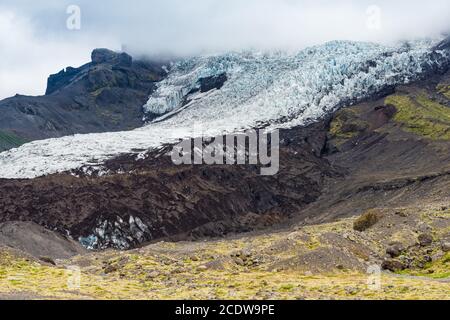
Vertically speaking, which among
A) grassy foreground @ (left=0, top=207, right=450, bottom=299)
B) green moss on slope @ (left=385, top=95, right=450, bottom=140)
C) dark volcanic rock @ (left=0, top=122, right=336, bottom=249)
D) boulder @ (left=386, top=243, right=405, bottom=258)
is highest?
green moss on slope @ (left=385, top=95, right=450, bottom=140)

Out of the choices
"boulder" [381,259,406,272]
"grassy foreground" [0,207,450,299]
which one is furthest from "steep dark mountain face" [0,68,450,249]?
"boulder" [381,259,406,272]

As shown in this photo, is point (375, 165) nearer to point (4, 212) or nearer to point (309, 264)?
point (4, 212)

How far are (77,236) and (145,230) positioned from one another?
1435 cm

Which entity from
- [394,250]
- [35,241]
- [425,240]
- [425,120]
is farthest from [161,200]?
[394,250]

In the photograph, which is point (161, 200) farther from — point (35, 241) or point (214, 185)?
point (35, 241)

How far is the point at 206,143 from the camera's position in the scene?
186 m

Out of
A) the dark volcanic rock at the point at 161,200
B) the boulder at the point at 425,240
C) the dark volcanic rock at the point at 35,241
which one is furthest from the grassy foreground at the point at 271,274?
the dark volcanic rock at the point at 161,200

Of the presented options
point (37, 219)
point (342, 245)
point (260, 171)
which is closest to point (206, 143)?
point (260, 171)

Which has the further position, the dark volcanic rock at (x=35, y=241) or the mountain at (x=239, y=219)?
the dark volcanic rock at (x=35, y=241)

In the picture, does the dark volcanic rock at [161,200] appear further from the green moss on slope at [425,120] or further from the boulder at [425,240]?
the boulder at [425,240]

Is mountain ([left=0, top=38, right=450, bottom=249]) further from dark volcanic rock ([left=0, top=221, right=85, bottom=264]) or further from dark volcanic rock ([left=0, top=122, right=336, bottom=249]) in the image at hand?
dark volcanic rock ([left=0, top=221, right=85, bottom=264])

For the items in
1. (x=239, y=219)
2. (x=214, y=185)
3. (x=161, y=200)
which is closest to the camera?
(x=239, y=219)

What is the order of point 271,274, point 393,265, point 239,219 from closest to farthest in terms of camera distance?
point 271,274 < point 393,265 < point 239,219

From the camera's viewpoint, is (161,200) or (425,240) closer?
(425,240)
